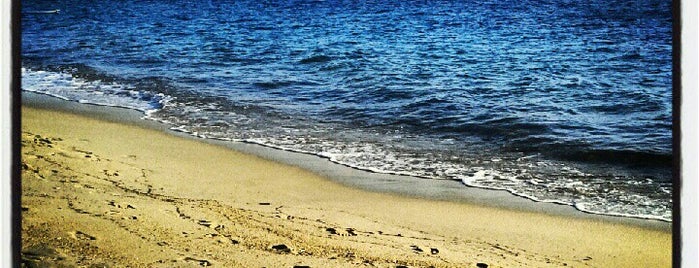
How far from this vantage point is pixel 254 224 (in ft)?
7.88

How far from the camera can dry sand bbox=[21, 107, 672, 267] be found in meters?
2.15

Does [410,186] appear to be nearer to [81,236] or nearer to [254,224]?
[254,224]

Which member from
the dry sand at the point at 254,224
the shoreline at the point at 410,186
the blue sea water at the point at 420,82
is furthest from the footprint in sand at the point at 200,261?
the blue sea water at the point at 420,82

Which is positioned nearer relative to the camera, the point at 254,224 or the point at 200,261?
the point at 200,261

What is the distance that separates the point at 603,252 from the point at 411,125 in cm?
145

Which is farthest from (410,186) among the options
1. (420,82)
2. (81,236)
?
(420,82)

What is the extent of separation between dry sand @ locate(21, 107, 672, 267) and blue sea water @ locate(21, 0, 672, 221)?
240mm

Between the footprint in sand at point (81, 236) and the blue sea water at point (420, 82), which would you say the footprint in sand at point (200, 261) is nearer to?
the footprint in sand at point (81, 236)

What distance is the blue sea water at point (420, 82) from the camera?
118 inches

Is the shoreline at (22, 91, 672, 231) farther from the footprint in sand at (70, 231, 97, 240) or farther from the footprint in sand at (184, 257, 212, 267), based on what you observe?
the footprint in sand at (70, 231, 97, 240)

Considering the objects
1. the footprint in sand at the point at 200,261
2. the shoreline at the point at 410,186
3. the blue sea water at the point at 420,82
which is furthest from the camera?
the blue sea water at the point at 420,82

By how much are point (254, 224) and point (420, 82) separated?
226 cm

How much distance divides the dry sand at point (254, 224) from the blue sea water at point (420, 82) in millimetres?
240

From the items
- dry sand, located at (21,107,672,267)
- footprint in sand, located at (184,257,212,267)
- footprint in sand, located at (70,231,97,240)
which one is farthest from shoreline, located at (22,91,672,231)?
footprint in sand, located at (70,231,97,240)
